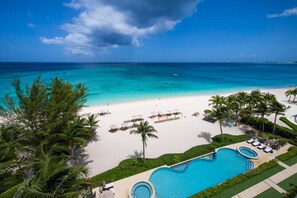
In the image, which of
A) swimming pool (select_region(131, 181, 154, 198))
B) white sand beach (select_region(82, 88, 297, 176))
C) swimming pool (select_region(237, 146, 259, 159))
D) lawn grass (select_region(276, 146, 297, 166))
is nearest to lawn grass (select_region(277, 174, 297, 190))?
lawn grass (select_region(276, 146, 297, 166))

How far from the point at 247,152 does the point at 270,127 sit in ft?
23.3

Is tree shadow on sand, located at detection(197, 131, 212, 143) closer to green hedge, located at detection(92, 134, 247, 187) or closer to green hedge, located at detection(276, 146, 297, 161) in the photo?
green hedge, located at detection(92, 134, 247, 187)

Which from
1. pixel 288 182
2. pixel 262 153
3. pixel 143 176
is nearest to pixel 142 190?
Answer: pixel 143 176

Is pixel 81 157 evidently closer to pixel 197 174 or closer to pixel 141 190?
pixel 141 190

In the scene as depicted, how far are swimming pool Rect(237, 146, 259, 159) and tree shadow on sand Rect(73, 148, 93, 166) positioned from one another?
1597 centimetres

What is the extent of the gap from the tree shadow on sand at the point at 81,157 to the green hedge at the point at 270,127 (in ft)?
73.3

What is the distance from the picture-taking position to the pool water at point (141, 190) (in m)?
11.2

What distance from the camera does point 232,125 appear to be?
22391mm

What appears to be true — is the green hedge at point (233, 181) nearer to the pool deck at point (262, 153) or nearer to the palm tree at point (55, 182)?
the pool deck at point (262, 153)

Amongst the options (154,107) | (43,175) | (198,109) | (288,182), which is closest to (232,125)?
(198,109)

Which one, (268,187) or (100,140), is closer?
(268,187)

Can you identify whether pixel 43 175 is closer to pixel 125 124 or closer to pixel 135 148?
pixel 135 148

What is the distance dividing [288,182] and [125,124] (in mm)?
18000

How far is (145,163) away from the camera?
1440cm
